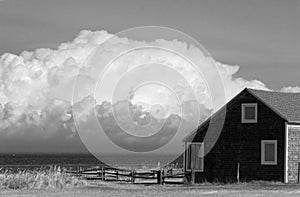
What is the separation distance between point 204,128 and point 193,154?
1976 millimetres

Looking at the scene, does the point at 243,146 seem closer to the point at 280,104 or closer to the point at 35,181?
the point at 280,104

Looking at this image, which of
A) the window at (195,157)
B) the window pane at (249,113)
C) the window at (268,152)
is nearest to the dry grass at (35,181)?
the window at (195,157)

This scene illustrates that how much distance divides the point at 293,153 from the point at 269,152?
4.96ft

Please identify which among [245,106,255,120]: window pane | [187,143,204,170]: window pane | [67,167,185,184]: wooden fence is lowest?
[67,167,185,184]: wooden fence

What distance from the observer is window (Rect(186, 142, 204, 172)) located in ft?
162

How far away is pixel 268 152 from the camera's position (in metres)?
47.0

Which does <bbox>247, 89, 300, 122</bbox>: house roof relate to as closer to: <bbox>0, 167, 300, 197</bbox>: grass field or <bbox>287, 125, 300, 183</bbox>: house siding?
<bbox>287, 125, 300, 183</bbox>: house siding

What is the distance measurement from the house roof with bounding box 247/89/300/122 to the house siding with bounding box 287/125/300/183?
763 millimetres

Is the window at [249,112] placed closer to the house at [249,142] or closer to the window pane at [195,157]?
the house at [249,142]

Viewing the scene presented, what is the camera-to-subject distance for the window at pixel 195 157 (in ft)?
162

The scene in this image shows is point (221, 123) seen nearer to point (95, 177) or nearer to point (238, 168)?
point (238, 168)

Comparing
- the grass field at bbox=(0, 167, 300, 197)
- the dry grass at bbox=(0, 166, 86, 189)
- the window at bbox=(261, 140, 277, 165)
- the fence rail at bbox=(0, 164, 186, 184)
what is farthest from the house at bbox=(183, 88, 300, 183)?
the dry grass at bbox=(0, 166, 86, 189)

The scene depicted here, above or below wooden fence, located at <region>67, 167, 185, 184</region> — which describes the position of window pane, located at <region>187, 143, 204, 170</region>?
above

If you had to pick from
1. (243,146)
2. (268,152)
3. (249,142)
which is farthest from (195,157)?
(268,152)
